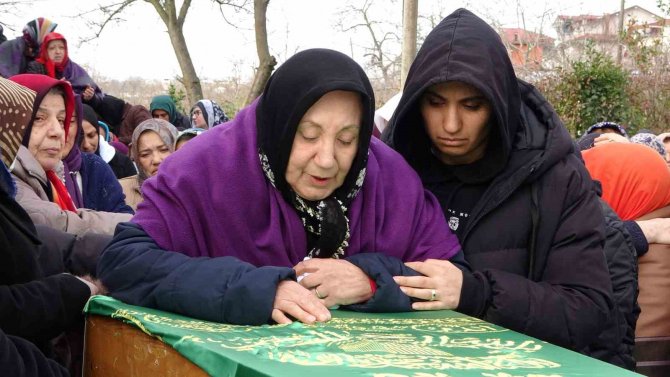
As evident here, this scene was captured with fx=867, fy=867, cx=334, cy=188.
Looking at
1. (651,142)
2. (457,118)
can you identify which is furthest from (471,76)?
(651,142)

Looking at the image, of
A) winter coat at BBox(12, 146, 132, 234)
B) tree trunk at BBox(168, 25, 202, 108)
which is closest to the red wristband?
winter coat at BBox(12, 146, 132, 234)

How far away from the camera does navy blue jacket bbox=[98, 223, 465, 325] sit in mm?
2182

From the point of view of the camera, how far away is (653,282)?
3877 mm

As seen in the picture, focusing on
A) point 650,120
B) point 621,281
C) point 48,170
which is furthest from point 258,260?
point 650,120

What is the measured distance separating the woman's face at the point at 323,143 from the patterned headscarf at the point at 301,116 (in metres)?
0.02

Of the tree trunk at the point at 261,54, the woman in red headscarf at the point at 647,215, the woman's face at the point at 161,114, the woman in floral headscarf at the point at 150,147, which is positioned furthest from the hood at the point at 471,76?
the tree trunk at the point at 261,54

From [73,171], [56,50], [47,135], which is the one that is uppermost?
[56,50]

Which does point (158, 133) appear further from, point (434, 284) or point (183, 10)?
point (183, 10)

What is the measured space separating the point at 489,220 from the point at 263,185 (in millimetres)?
769

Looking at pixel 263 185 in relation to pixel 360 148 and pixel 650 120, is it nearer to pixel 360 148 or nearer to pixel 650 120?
pixel 360 148

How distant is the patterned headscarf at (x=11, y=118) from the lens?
2.81 m

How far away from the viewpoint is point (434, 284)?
2.49 meters

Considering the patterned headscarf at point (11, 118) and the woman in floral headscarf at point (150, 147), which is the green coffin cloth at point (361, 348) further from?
the woman in floral headscarf at point (150, 147)

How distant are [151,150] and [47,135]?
2250mm
